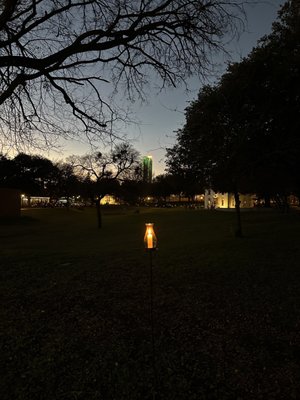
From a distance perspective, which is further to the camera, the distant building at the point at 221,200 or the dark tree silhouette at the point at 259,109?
the distant building at the point at 221,200

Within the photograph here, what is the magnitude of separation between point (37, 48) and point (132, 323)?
537cm

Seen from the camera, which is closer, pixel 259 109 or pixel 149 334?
pixel 149 334

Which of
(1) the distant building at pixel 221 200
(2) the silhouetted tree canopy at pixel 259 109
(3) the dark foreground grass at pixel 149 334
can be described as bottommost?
(3) the dark foreground grass at pixel 149 334

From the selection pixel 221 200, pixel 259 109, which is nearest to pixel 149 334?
pixel 259 109

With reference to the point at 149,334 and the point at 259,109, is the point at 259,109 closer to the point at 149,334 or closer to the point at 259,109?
the point at 259,109

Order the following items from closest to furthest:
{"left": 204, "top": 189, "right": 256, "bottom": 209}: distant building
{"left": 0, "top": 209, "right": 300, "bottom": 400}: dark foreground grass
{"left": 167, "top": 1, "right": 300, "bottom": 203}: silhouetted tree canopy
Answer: {"left": 0, "top": 209, "right": 300, "bottom": 400}: dark foreground grass, {"left": 167, "top": 1, "right": 300, "bottom": 203}: silhouetted tree canopy, {"left": 204, "top": 189, "right": 256, "bottom": 209}: distant building

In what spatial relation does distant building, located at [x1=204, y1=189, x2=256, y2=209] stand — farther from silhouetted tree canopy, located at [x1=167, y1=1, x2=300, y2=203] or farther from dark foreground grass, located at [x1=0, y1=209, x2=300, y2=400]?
dark foreground grass, located at [x1=0, y1=209, x2=300, y2=400]

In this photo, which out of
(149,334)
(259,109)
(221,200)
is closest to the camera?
(149,334)

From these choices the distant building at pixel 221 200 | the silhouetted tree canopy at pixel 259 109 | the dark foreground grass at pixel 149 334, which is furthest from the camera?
the distant building at pixel 221 200

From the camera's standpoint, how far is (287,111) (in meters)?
11.0

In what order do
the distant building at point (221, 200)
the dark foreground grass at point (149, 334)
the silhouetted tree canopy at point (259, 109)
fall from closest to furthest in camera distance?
the dark foreground grass at point (149, 334), the silhouetted tree canopy at point (259, 109), the distant building at point (221, 200)

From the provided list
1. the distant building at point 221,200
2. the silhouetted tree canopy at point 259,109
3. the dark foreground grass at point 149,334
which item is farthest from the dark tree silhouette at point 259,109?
the distant building at point 221,200

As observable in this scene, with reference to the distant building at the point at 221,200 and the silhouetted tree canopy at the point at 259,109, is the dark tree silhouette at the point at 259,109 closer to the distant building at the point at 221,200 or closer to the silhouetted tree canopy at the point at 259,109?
the silhouetted tree canopy at the point at 259,109

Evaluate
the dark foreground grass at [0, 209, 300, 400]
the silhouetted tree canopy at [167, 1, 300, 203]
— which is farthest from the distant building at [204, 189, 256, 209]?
the dark foreground grass at [0, 209, 300, 400]
